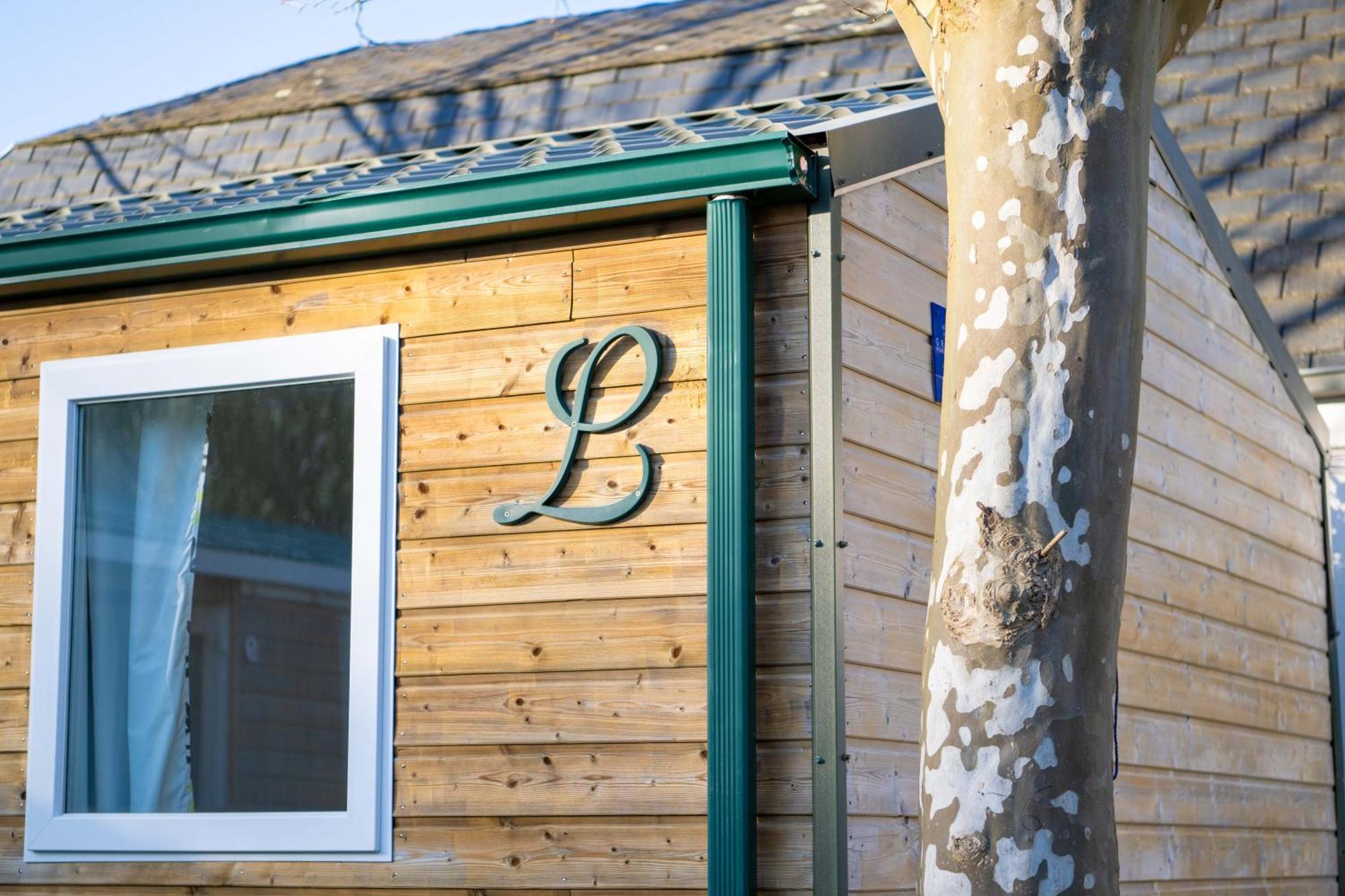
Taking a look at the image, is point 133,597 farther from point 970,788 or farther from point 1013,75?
point 1013,75

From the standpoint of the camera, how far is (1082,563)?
2.79 meters

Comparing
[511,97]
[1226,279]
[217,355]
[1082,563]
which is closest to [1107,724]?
[1082,563]

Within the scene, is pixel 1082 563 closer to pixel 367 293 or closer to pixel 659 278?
pixel 659 278

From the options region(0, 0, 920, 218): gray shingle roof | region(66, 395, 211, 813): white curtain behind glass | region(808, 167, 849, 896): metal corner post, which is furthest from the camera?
region(0, 0, 920, 218): gray shingle roof

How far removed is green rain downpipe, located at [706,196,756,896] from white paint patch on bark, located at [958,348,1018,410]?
1083 millimetres

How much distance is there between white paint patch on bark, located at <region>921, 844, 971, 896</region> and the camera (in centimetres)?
277

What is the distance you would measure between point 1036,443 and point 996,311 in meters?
0.25

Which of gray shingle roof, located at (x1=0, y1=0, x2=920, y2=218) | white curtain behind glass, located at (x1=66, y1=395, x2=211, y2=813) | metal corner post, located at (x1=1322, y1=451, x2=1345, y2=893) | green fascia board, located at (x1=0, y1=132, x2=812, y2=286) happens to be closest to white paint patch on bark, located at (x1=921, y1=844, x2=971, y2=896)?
green fascia board, located at (x1=0, y1=132, x2=812, y2=286)

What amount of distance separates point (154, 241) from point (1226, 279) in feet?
13.5

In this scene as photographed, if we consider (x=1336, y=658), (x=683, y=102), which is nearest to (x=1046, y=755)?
(x=1336, y=658)

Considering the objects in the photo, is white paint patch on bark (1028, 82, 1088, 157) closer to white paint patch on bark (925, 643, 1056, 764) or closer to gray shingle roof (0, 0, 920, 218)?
white paint patch on bark (925, 643, 1056, 764)

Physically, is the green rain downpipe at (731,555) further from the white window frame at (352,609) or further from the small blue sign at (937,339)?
the white window frame at (352,609)

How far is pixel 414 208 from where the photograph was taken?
4375 millimetres

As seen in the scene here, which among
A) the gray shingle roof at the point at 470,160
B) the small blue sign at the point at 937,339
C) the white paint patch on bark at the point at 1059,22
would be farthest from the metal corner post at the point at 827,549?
the white paint patch on bark at the point at 1059,22
